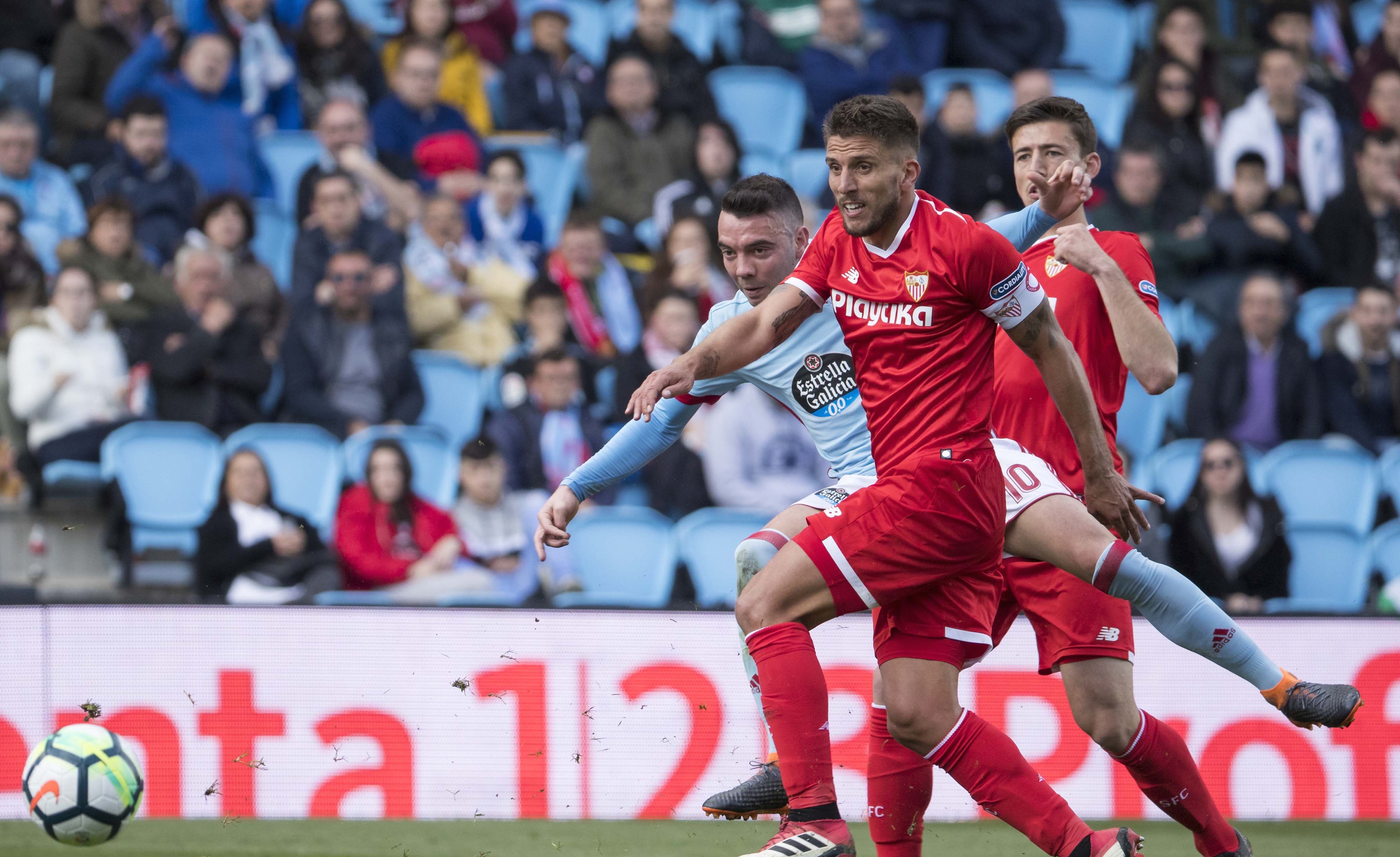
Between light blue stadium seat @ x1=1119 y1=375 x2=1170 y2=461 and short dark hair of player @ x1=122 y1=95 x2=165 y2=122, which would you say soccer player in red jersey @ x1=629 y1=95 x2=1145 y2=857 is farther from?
short dark hair of player @ x1=122 y1=95 x2=165 y2=122

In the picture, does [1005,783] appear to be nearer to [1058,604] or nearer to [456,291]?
[1058,604]

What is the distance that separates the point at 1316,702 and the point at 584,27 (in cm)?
923

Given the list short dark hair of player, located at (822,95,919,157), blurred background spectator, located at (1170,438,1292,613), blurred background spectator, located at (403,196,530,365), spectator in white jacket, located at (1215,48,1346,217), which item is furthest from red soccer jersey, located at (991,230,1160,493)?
spectator in white jacket, located at (1215,48,1346,217)

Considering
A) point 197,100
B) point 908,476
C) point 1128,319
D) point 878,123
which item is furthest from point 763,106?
point 908,476

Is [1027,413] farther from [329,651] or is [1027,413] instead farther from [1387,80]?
[1387,80]

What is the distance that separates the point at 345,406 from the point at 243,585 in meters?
1.54

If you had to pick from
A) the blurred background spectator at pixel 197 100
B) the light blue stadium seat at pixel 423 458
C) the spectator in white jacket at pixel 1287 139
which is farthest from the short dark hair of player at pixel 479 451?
the spectator in white jacket at pixel 1287 139

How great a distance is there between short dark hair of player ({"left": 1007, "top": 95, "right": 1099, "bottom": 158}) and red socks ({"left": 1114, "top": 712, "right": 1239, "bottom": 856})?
6.14 feet

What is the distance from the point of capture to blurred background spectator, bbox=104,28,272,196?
10281 millimetres

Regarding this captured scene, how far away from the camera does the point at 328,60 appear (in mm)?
10922

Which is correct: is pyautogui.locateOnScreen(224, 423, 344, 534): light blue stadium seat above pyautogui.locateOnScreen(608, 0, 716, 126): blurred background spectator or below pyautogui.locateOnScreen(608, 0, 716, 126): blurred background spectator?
below

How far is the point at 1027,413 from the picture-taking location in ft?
16.0

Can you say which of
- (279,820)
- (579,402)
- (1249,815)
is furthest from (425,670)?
(1249,815)

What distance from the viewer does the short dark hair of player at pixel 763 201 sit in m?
4.88
